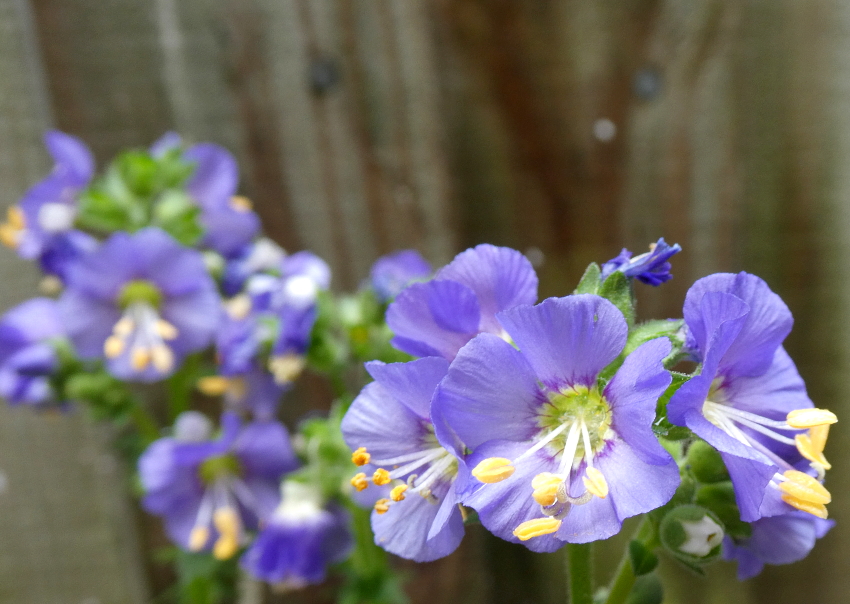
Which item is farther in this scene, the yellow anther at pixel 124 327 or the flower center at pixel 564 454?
the yellow anther at pixel 124 327

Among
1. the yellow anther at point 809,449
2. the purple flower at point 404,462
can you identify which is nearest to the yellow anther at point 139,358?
the purple flower at point 404,462

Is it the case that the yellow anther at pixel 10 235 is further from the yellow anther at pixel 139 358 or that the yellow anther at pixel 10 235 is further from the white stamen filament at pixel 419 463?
the white stamen filament at pixel 419 463

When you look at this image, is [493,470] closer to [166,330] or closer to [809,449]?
[809,449]

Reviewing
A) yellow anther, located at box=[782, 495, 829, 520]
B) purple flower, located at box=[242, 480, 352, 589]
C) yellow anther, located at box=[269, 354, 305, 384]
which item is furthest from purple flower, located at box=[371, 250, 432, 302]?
yellow anther, located at box=[782, 495, 829, 520]

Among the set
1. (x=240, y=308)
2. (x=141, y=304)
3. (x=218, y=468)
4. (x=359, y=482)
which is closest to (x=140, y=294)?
(x=141, y=304)

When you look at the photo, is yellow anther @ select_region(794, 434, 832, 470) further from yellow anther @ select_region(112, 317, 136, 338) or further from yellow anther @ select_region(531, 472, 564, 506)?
yellow anther @ select_region(112, 317, 136, 338)

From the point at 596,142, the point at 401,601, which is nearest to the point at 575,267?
the point at 596,142

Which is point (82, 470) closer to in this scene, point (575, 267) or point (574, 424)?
point (575, 267)
